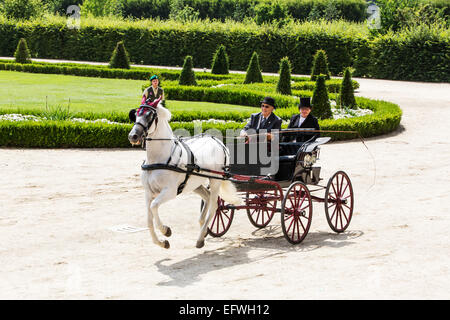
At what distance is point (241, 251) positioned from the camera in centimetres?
802

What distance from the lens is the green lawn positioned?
21.6m

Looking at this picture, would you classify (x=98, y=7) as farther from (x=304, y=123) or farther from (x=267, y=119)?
(x=267, y=119)

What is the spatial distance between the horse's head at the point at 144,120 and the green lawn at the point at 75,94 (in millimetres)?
11858

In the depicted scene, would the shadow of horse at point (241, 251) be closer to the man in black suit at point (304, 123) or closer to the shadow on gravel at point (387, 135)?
the man in black suit at point (304, 123)

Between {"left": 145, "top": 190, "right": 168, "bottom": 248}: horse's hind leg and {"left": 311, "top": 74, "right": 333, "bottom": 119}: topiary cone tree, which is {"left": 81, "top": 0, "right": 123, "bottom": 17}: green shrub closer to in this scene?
{"left": 311, "top": 74, "right": 333, "bottom": 119}: topiary cone tree

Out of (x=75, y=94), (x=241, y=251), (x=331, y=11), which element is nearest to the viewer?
(x=241, y=251)

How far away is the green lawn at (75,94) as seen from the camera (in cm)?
2160

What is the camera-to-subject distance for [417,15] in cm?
4362

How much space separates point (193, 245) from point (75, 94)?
18.2 metres

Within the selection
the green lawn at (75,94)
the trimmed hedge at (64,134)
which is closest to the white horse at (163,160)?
the trimmed hedge at (64,134)

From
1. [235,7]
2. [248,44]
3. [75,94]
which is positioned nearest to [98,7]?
[235,7]

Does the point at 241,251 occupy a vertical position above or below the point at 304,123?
below

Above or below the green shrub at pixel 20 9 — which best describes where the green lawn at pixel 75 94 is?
below
